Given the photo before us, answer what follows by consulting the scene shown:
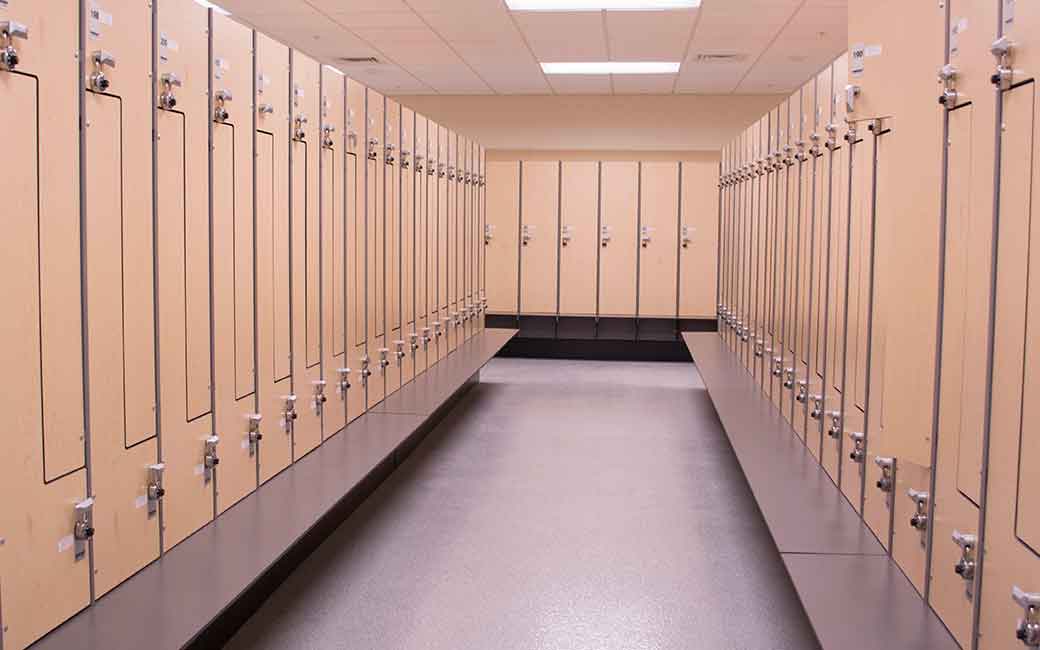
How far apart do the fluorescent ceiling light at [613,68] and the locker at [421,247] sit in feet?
12.5

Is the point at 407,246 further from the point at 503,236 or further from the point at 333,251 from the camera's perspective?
the point at 503,236

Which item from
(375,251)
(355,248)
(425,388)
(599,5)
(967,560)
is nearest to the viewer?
(967,560)

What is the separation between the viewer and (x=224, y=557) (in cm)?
296

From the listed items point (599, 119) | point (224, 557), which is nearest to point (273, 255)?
point (224, 557)

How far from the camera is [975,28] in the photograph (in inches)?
90.2

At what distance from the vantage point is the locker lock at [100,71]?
2.46 meters

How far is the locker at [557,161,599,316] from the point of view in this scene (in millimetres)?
10406

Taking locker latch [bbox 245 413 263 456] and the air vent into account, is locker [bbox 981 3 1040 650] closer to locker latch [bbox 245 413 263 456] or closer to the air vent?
locker latch [bbox 245 413 263 456]

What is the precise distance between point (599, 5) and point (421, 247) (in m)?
2.52

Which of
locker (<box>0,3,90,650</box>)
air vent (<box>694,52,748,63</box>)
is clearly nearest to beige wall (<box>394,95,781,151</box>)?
air vent (<box>694,52,748,63</box>)

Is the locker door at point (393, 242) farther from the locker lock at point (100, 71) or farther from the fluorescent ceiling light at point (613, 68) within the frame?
the fluorescent ceiling light at point (613, 68)

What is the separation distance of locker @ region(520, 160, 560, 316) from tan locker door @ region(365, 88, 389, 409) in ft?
16.4

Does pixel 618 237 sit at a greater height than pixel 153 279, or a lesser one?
greater

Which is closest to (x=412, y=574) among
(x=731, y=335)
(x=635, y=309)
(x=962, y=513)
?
(x=962, y=513)
